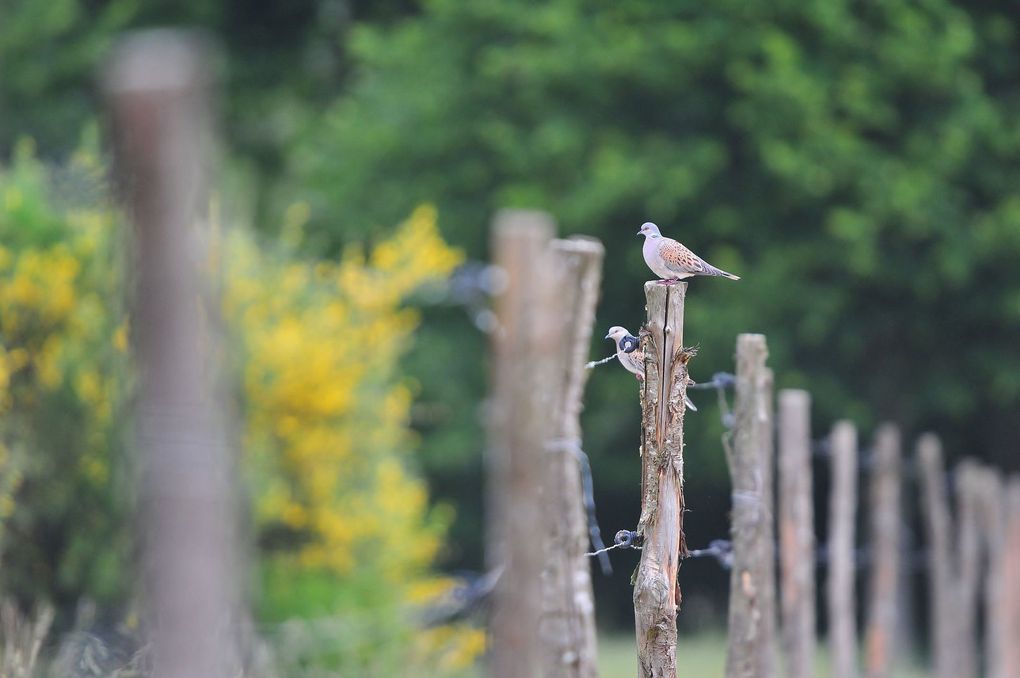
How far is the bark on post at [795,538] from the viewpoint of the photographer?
21.0 feet

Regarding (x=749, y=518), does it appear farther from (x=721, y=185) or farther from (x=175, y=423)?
(x=721, y=185)

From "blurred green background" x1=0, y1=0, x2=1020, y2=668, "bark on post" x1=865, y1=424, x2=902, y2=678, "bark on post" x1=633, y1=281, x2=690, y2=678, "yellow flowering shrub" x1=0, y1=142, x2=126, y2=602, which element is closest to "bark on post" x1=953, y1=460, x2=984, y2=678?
"bark on post" x1=865, y1=424, x2=902, y2=678

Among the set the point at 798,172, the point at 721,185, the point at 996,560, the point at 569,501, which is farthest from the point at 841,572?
the point at 721,185

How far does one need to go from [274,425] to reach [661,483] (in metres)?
7.78

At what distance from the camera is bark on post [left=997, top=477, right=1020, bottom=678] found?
966cm

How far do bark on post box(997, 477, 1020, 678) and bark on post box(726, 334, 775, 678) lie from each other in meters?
5.16

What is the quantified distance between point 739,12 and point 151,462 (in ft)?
40.7

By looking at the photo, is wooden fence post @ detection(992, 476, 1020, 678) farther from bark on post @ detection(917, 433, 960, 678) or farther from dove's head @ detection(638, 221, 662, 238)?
dove's head @ detection(638, 221, 662, 238)

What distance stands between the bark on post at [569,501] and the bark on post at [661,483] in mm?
1239

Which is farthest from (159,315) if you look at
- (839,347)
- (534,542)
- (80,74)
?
(80,74)

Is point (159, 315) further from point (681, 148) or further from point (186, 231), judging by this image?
point (681, 148)

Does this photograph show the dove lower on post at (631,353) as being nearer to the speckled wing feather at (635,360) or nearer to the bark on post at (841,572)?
the speckled wing feather at (635,360)

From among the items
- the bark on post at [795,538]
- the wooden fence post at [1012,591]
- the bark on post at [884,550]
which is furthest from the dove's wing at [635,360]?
the wooden fence post at [1012,591]

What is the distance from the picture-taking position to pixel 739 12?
1376 cm
